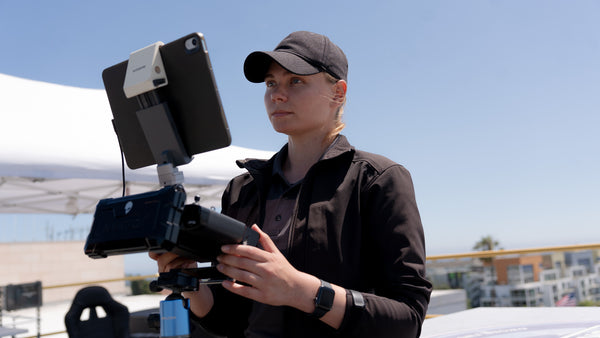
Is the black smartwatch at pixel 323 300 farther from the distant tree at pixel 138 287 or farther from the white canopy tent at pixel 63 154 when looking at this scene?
the distant tree at pixel 138 287

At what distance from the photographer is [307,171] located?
1.23 metres

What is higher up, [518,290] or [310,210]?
[310,210]

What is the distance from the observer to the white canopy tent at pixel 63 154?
455 cm

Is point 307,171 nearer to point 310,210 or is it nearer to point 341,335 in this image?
point 310,210

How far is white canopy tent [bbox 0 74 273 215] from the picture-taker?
4.55 meters

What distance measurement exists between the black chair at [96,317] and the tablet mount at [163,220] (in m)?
2.97

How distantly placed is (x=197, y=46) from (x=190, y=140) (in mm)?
190

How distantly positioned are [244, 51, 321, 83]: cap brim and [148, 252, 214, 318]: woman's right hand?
0.50 metres

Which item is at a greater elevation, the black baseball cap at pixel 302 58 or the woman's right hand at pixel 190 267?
the black baseball cap at pixel 302 58

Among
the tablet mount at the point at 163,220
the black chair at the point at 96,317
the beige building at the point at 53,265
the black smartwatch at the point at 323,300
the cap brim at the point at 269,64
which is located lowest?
the beige building at the point at 53,265

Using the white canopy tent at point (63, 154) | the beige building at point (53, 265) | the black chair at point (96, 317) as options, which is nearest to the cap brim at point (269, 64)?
the black chair at point (96, 317)

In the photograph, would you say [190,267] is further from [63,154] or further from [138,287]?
[138,287]

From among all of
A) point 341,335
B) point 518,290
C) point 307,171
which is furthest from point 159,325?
point 518,290

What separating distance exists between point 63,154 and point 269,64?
4.20m
